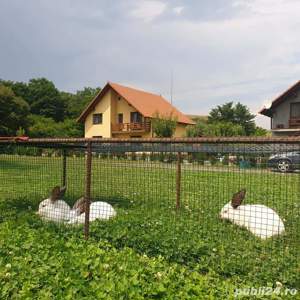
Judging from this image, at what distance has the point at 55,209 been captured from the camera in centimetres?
506

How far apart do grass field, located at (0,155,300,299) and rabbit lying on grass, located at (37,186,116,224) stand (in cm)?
18

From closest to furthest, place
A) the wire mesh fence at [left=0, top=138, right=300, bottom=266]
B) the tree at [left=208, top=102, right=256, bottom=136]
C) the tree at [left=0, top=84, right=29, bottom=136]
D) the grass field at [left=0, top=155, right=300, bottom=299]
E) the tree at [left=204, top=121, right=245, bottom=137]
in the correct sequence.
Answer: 1. the grass field at [left=0, top=155, right=300, bottom=299]
2. the wire mesh fence at [left=0, top=138, right=300, bottom=266]
3. the tree at [left=0, top=84, right=29, bottom=136]
4. the tree at [left=204, top=121, right=245, bottom=137]
5. the tree at [left=208, top=102, right=256, bottom=136]

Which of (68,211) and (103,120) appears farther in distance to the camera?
(103,120)

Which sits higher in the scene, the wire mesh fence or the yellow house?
the yellow house

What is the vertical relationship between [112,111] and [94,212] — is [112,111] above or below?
above

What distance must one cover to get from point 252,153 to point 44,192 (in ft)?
13.3

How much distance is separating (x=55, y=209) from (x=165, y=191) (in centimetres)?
181

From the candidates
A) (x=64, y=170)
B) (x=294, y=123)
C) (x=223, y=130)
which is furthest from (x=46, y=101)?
(x=64, y=170)

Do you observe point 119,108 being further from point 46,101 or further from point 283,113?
point 46,101

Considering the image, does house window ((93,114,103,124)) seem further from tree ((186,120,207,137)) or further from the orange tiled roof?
tree ((186,120,207,137))

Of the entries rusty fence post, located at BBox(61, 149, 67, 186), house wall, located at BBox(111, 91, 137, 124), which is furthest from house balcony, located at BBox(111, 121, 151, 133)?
rusty fence post, located at BBox(61, 149, 67, 186)

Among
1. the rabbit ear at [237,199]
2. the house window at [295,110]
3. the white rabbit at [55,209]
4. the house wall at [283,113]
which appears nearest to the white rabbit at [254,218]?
the rabbit ear at [237,199]

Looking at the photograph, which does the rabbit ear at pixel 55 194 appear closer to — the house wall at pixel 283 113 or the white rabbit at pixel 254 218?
the white rabbit at pixel 254 218

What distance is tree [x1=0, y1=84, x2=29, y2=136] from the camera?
76.4 ft
